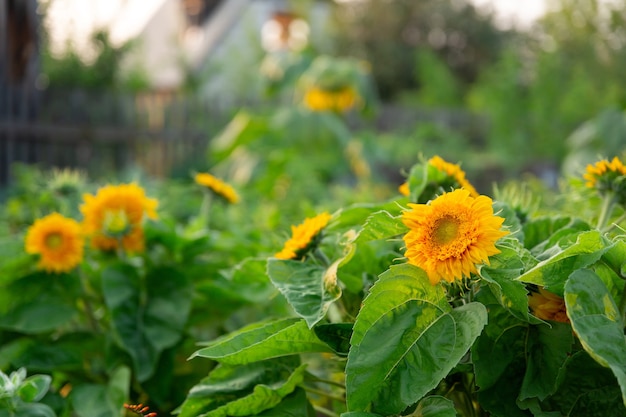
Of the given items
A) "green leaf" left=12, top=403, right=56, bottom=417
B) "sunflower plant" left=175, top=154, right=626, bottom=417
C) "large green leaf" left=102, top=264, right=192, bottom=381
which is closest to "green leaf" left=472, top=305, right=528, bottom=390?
"sunflower plant" left=175, top=154, right=626, bottom=417

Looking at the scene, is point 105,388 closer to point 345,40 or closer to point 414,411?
point 414,411

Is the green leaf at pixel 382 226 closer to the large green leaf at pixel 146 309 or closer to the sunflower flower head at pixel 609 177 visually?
the sunflower flower head at pixel 609 177

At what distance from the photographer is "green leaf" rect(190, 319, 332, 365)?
1022 millimetres

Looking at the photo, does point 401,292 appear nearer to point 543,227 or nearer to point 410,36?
point 543,227

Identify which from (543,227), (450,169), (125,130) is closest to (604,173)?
(543,227)

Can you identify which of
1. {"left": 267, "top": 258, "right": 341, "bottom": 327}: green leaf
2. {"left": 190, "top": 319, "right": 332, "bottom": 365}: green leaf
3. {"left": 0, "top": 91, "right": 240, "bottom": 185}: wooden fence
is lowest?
{"left": 0, "top": 91, "right": 240, "bottom": 185}: wooden fence

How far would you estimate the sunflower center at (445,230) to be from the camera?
2.96ft

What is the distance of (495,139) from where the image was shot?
10891mm

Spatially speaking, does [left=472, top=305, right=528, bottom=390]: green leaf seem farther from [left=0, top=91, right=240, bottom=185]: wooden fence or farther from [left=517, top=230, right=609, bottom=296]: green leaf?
[left=0, top=91, right=240, bottom=185]: wooden fence

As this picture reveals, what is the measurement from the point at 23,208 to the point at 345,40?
16.2m

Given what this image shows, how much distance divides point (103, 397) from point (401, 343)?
695 mm

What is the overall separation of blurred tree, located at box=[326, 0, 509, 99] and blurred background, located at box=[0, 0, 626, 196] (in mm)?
597

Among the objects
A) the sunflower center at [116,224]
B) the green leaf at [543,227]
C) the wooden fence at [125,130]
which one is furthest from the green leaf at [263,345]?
→ the wooden fence at [125,130]

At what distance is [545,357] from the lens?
953 millimetres
